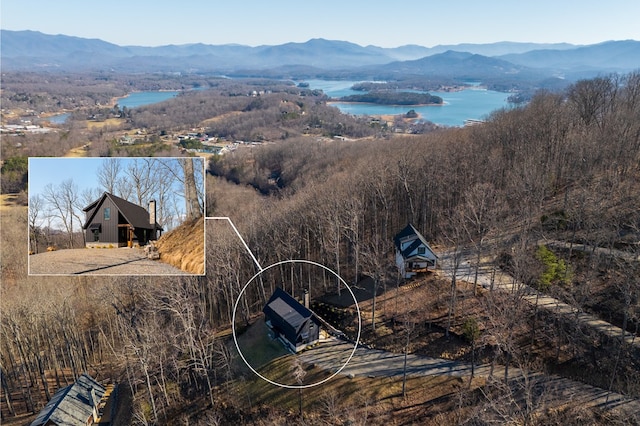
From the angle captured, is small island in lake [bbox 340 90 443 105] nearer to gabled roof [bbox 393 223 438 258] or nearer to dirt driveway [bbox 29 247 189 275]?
gabled roof [bbox 393 223 438 258]

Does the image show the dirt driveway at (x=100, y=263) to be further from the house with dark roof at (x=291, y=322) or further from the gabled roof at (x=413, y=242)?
the gabled roof at (x=413, y=242)

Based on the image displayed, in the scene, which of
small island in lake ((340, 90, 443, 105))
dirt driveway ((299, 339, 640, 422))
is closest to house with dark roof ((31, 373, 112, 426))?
dirt driveway ((299, 339, 640, 422))

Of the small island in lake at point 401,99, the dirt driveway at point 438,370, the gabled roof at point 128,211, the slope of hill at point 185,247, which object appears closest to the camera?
the gabled roof at point 128,211

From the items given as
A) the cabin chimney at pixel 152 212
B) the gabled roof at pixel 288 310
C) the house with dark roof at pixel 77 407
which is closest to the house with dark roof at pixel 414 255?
the gabled roof at pixel 288 310

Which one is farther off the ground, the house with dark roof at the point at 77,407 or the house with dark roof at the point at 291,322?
the house with dark roof at the point at 291,322

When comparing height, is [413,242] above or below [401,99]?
below

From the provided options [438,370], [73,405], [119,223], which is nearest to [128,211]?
[119,223]

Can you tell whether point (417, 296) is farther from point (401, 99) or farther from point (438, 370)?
point (401, 99)
